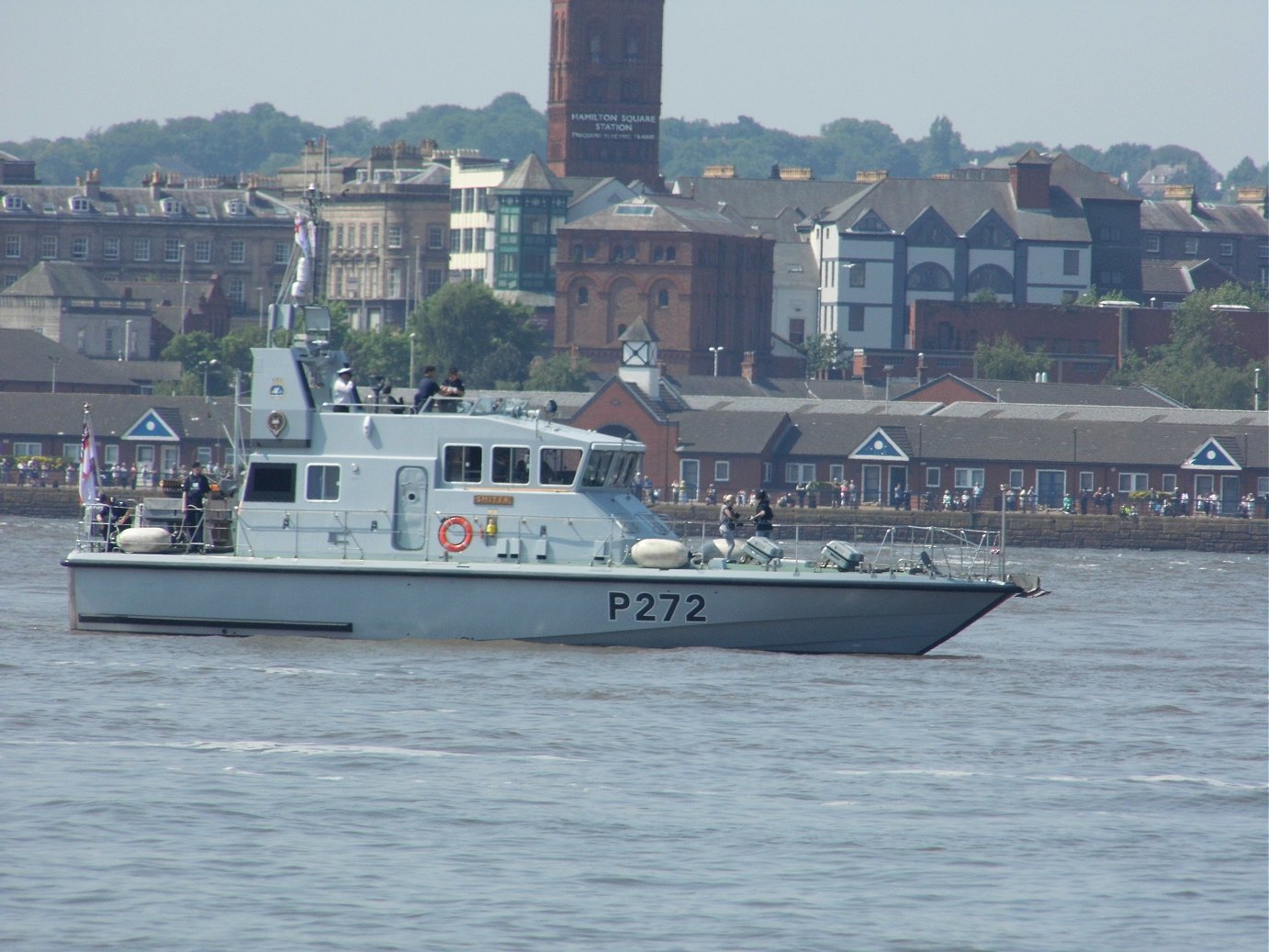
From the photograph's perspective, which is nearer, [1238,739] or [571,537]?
[1238,739]

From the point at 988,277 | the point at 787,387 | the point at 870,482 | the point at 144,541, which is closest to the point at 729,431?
the point at 870,482

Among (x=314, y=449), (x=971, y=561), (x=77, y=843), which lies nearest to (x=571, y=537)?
(x=314, y=449)

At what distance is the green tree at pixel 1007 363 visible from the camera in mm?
116000

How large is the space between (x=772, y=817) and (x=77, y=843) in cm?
566

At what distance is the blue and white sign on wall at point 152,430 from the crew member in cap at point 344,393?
5812 cm

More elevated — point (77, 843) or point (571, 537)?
point (571, 537)

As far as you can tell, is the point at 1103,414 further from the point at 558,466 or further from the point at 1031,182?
the point at 558,466

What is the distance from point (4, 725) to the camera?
2292cm

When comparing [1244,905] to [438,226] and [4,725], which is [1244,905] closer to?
[4,725]

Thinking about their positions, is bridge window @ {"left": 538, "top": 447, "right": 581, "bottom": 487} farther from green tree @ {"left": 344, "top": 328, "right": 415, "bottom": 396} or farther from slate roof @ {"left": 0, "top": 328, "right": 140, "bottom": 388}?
green tree @ {"left": 344, "top": 328, "right": 415, "bottom": 396}

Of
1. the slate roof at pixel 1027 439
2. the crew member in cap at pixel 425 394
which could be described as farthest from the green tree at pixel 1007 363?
the crew member in cap at pixel 425 394

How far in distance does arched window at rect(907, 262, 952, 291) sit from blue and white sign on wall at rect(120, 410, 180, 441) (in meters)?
58.9

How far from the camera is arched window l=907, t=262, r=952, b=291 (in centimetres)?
13462

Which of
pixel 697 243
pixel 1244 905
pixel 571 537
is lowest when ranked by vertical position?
pixel 1244 905
